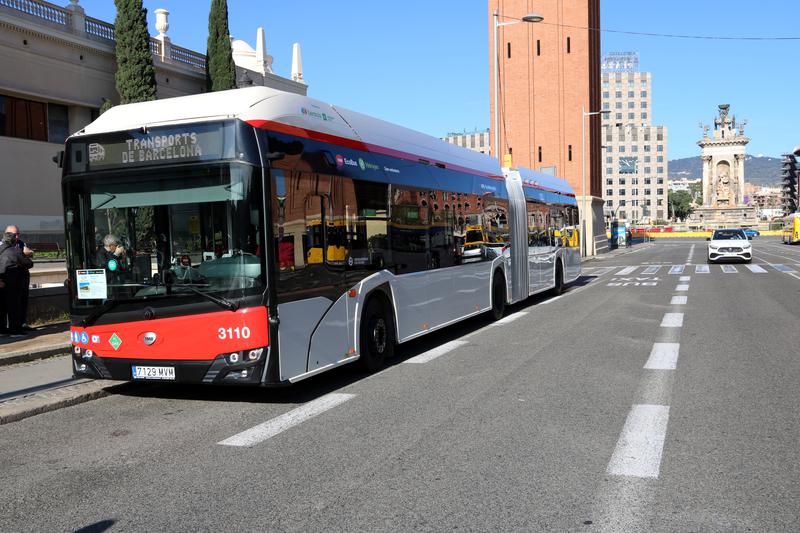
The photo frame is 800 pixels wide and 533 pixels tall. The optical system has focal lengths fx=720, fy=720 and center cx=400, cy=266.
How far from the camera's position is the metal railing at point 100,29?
23875mm

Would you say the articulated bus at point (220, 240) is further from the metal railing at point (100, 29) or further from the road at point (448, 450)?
the metal railing at point (100, 29)

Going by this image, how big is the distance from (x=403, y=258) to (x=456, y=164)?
327 centimetres

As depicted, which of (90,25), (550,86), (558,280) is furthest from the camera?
(550,86)

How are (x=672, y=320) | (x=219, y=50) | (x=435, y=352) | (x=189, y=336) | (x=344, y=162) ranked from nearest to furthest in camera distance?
1. (x=189, y=336)
2. (x=344, y=162)
3. (x=435, y=352)
4. (x=672, y=320)
5. (x=219, y=50)

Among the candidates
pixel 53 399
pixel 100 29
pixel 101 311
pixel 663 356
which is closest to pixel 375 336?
pixel 101 311

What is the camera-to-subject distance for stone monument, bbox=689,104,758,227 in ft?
400

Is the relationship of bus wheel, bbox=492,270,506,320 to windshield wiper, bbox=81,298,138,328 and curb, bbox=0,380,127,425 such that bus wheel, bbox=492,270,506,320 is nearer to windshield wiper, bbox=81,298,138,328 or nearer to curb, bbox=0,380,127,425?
curb, bbox=0,380,127,425

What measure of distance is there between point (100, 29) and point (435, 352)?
777 inches

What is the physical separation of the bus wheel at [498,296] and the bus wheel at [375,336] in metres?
4.94

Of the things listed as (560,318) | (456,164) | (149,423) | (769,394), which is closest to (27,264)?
(149,423)

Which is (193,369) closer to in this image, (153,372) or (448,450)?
(153,372)

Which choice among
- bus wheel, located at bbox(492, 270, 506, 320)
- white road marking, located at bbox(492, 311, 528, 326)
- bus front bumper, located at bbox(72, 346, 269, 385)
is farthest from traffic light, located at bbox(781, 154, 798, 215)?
bus front bumper, located at bbox(72, 346, 269, 385)

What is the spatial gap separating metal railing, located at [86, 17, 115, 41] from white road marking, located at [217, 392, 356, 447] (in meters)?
20.8

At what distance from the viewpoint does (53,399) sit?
25.1 ft
